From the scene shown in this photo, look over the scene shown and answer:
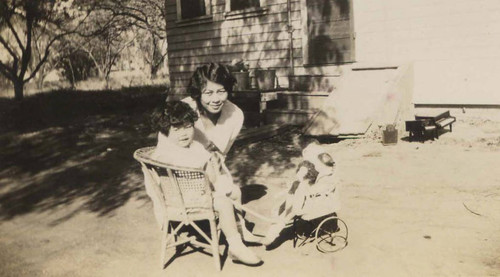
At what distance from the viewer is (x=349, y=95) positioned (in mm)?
9445

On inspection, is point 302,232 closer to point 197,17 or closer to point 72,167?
point 72,167

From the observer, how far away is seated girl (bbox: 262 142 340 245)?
3895 millimetres

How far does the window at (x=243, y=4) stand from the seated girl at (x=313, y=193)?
866 centimetres

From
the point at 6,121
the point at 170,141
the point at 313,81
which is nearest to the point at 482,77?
the point at 313,81

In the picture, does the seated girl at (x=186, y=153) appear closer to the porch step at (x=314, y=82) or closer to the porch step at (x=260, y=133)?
the porch step at (x=260, y=133)

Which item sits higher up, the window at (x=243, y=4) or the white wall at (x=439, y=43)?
the window at (x=243, y=4)

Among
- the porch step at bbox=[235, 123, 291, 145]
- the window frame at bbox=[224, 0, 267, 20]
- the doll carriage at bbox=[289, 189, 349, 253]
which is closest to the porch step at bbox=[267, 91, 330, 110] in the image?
the porch step at bbox=[235, 123, 291, 145]

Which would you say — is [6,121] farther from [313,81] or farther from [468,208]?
[468,208]

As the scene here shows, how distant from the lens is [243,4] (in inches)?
482

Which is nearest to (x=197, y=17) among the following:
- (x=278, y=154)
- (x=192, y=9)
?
(x=192, y=9)

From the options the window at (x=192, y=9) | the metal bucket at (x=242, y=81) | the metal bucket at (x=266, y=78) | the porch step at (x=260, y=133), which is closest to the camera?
the porch step at (x=260, y=133)

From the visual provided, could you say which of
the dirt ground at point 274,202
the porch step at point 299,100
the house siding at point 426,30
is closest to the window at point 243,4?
the house siding at point 426,30

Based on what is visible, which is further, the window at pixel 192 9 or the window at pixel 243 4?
the window at pixel 192 9

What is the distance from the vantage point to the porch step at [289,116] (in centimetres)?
985
